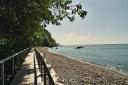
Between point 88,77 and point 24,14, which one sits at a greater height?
point 24,14

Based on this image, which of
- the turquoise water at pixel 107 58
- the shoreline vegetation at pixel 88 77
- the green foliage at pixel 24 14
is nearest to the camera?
the green foliage at pixel 24 14

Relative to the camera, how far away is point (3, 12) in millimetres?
12484

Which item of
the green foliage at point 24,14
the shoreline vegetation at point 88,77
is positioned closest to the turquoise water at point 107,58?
the shoreline vegetation at point 88,77

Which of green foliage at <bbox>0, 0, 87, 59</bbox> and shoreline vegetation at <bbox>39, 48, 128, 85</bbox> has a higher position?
green foliage at <bbox>0, 0, 87, 59</bbox>

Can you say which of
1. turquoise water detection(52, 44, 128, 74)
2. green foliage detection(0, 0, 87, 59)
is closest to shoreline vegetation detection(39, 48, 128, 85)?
green foliage detection(0, 0, 87, 59)

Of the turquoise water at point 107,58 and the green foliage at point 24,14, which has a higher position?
the green foliage at point 24,14

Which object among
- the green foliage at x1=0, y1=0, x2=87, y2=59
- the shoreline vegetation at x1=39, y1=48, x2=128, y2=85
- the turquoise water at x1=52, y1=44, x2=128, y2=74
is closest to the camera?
the green foliage at x1=0, y1=0, x2=87, y2=59

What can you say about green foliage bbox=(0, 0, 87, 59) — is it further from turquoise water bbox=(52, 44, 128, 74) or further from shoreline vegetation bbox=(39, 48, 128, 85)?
turquoise water bbox=(52, 44, 128, 74)

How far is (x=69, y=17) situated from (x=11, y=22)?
4058 millimetres

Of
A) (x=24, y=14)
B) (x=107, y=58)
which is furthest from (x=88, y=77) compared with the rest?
(x=107, y=58)

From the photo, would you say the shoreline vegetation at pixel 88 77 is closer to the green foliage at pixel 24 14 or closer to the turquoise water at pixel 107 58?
the green foliage at pixel 24 14

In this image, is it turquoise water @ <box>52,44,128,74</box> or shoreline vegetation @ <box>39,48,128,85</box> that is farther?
turquoise water @ <box>52,44,128,74</box>

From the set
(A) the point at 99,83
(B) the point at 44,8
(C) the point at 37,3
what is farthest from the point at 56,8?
(A) the point at 99,83

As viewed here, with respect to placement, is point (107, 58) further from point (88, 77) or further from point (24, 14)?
point (24, 14)
